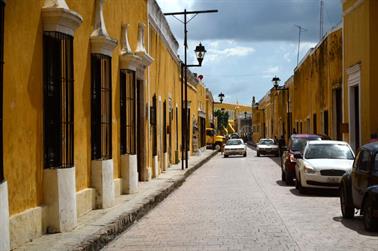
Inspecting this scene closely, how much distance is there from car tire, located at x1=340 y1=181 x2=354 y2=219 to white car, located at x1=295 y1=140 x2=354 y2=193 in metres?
4.50

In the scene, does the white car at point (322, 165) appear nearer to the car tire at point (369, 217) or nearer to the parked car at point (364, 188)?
the parked car at point (364, 188)

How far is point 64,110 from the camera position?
10.5 meters

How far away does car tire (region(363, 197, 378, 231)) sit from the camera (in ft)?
34.7

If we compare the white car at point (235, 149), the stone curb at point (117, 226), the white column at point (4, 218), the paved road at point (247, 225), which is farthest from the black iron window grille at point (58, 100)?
the white car at point (235, 149)

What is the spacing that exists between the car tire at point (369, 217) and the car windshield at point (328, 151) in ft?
26.3

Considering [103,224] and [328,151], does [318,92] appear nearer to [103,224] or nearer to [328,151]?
[328,151]

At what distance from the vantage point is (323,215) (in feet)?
44.2

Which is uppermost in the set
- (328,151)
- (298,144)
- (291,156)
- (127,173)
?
(298,144)

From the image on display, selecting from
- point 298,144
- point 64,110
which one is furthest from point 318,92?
point 64,110

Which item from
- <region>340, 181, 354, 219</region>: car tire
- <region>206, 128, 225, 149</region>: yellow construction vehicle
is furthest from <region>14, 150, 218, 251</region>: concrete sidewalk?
<region>206, 128, 225, 149</region>: yellow construction vehicle

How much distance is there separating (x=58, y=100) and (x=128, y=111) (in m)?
7.10

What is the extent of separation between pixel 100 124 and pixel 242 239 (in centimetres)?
446

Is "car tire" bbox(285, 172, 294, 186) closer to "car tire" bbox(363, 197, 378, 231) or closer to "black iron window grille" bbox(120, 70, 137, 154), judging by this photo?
"black iron window grille" bbox(120, 70, 137, 154)

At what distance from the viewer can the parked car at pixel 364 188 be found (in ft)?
34.8
